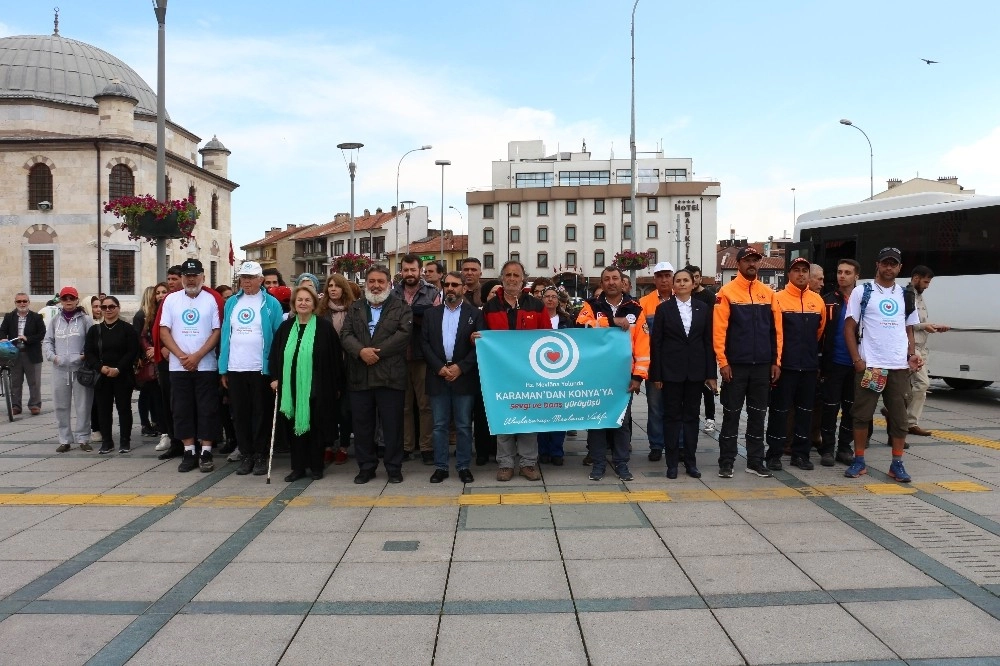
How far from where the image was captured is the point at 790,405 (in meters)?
7.59

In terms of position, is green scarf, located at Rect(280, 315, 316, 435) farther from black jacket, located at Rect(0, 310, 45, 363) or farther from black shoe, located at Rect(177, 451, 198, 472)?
black jacket, located at Rect(0, 310, 45, 363)

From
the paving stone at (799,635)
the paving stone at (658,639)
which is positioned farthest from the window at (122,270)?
the paving stone at (799,635)

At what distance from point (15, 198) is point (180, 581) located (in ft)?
151

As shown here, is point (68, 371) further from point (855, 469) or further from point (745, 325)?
point (855, 469)

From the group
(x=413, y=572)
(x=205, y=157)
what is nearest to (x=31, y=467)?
(x=413, y=572)

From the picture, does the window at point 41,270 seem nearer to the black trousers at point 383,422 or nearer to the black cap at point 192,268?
the black cap at point 192,268

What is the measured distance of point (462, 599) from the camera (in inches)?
171

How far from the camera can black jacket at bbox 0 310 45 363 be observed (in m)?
11.9

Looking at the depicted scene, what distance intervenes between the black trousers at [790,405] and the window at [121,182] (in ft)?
141

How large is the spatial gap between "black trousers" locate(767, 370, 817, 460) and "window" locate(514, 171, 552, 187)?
81731 millimetres

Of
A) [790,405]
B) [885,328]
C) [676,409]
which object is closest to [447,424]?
[676,409]

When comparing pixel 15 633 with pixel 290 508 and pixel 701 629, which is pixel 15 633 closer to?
pixel 290 508

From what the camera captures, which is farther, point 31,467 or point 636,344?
point 31,467

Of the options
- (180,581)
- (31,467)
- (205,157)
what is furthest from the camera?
(205,157)
